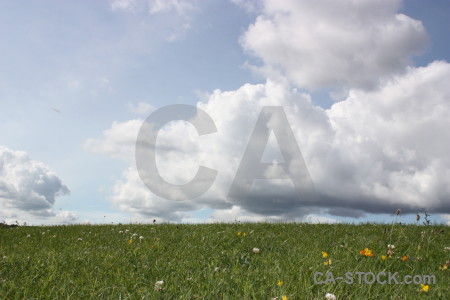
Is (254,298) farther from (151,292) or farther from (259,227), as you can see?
(259,227)

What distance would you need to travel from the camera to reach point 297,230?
11.5 meters

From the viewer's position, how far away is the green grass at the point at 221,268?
225 inches

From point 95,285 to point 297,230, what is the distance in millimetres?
6759

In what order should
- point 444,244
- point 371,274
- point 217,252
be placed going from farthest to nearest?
point 444,244 → point 217,252 → point 371,274

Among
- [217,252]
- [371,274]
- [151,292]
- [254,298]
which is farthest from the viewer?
[217,252]

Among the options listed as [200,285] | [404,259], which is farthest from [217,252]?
[404,259]

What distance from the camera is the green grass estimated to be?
5.71m

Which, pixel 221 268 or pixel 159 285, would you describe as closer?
pixel 159 285

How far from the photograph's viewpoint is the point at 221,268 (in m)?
6.95

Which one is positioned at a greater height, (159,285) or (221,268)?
(221,268)

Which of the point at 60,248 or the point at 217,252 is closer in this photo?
the point at 217,252

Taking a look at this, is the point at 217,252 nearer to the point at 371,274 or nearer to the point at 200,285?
the point at 200,285

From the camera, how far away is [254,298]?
515 cm

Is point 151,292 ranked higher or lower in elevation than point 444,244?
lower
